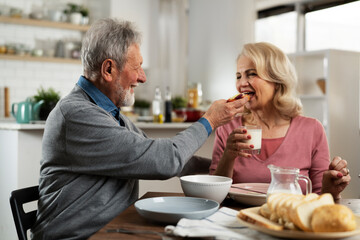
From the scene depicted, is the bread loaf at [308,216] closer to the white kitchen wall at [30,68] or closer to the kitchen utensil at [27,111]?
the kitchen utensil at [27,111]

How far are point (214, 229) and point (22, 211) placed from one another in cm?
76

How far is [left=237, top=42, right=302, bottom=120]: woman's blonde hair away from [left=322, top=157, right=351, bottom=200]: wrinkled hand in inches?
23.0

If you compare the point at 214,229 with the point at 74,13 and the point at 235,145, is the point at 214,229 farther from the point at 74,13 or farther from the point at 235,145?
the point at 74,13

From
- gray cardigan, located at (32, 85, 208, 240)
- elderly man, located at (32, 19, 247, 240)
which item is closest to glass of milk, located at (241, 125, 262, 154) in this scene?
elderly man, located at (32, 19, 247, 240)

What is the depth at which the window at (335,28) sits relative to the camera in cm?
575

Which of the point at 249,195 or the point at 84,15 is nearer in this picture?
the point at 249,195

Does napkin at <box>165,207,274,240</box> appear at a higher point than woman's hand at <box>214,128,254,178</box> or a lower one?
lower

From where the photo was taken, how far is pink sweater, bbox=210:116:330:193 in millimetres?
1913

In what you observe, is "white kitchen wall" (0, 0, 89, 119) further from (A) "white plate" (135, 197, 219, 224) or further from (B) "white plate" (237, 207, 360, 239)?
(B) "white plate" (237, 207, 360, 239)

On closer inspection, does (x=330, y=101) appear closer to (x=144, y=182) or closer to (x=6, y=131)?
(x=144, y=182)

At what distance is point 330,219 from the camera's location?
0.92 m

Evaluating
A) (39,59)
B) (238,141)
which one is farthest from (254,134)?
(39,59)

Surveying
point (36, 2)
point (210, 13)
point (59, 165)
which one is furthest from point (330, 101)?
point (36, 2)

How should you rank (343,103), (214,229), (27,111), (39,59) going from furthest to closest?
(39,59) < (343,103) < (27,111) < (214,229)
